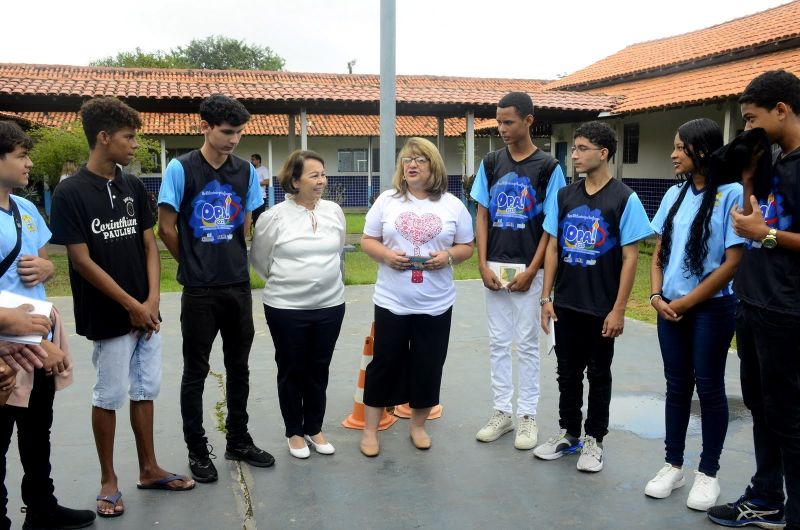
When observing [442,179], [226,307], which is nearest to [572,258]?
[442,179]

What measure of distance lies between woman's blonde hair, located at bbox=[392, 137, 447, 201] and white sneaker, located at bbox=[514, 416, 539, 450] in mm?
1439

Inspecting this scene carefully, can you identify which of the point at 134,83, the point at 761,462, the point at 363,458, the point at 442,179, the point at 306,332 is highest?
the point at 134,83

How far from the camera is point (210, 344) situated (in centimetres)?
369

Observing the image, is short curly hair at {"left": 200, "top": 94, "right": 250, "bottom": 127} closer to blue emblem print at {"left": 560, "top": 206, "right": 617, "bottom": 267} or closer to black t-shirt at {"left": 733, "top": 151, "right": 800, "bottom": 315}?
blue emblem print at {"left": 560, "top": 206, "right": 617, "bottom": 267}

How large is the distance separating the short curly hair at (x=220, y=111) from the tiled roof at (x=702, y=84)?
447 inches

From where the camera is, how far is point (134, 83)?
50.1 ft

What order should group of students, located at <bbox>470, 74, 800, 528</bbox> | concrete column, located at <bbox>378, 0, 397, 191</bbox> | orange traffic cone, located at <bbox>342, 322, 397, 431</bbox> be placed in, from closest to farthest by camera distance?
group of students, located at <bbox>470, 74, 800, 528</bbox> → orange traffic cone, located at <bbox>342, 322, 397, 431</bbox> → concrete column, located at <bbox>378, 0, 397, 191</bbox>

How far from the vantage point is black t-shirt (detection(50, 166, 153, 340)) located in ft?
10.1

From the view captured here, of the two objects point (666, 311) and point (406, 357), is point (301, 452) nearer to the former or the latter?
point (406, 357)

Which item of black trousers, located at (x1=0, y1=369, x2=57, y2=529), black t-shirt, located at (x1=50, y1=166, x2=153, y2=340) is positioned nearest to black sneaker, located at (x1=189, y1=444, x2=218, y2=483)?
black trousers, located at (x1=0, y1=369, x2=57, y2=529)

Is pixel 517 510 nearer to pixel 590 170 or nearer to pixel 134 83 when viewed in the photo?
pixel 590 170

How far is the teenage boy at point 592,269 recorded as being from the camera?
369 cm

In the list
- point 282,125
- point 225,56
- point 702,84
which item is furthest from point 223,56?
point 702,84

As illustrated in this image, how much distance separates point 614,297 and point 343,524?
181 cm
